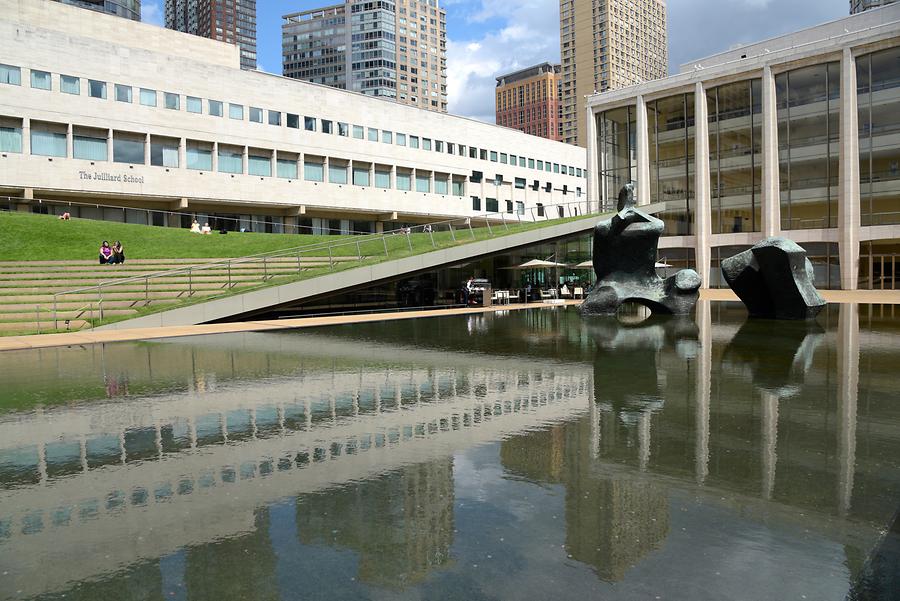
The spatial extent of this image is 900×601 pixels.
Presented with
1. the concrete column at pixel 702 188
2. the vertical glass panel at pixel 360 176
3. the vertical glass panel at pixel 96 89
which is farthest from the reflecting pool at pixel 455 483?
the vertical glass panel at pixel 360 176

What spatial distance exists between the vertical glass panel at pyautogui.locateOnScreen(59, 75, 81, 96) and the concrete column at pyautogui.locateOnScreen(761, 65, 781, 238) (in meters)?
49.8

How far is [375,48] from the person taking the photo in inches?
6102

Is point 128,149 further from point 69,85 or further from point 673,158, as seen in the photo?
point 673,158

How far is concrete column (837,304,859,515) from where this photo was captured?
523cm

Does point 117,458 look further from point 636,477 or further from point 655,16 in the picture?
point 655,16

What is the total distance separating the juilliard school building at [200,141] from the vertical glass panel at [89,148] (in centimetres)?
7

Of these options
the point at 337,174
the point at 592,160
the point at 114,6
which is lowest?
the point at 337,174

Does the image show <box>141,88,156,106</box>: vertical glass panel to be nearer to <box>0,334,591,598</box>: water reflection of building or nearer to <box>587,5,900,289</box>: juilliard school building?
<box>587,5,900,289</box>: juilliard school building

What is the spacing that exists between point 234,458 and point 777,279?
19773 millimetres

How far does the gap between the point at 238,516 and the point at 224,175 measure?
164ft

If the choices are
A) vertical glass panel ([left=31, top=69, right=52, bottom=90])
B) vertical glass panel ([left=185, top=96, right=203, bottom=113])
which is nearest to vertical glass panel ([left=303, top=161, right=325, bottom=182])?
vertical glass panel ([left=185, top=96, right=203, bottom=113])

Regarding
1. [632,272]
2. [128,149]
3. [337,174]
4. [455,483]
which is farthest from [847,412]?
[337,174]

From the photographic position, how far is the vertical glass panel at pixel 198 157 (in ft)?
161

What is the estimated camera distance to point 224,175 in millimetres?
50750
